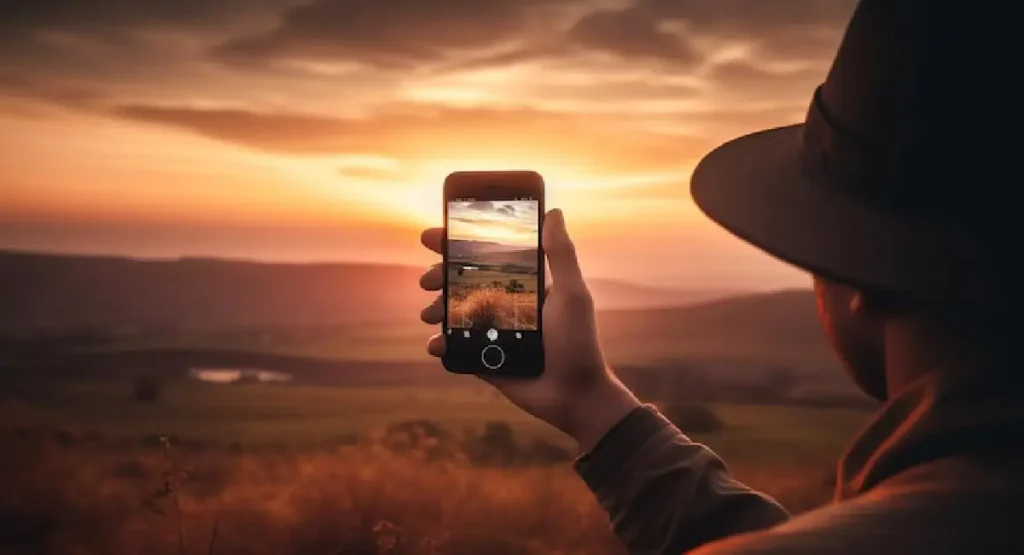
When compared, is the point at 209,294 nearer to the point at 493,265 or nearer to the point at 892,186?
the point at 493,265

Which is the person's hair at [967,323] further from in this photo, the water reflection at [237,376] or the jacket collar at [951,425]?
the water reflection at [237,376]

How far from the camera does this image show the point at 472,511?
1225 mm

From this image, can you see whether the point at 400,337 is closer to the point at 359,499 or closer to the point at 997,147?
the point at 359,499

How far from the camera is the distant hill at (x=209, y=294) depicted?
48.8 inches

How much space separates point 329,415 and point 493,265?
405mm

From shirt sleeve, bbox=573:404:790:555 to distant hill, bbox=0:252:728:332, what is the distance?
13.3 inches

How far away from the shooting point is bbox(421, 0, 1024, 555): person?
0.47 m

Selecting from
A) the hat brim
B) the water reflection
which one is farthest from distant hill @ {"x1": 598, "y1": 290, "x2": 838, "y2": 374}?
the hat brim

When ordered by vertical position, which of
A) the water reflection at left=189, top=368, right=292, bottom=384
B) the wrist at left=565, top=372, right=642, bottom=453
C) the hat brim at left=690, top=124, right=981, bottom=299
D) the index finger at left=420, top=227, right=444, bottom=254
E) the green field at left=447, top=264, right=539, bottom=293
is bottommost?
the water reflection at left=189, top=368, right=292, bottom=384

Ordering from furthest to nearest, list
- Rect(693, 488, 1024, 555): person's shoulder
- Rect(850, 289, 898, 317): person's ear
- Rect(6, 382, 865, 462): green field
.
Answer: Rect(6, 382, 865, 462): green field, Rect(850, 289, 898, 317): person's ear, Rect(693, 488, 1024, 555): person's shoulder

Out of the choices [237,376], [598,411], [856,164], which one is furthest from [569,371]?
[237,376]

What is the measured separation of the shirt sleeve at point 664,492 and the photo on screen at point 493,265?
0.53 ft

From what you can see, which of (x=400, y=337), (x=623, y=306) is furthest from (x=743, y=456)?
(x=400, y=337)

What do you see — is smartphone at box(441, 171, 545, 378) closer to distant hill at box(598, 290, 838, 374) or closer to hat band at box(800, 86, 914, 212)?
distant hill at box(598, 290, 838, 374)
